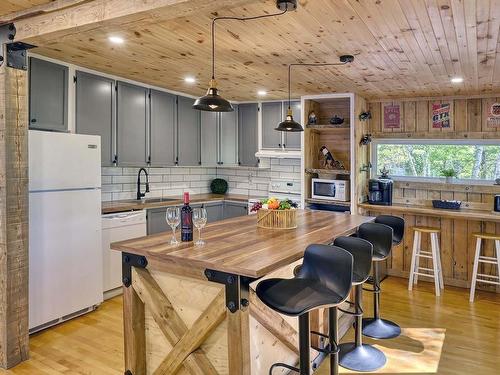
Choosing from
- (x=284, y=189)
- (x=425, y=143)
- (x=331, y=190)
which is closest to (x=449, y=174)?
(x=425, y=143)

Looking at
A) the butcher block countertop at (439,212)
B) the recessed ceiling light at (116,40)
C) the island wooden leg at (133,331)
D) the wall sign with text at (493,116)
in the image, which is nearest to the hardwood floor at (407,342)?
the island wooden leg at (133,331)

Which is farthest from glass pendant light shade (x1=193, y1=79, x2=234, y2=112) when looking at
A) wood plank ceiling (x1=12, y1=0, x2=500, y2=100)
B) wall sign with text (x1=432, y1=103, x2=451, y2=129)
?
wall sign with text (x1=432, y1=103, x2=451, y2=129)

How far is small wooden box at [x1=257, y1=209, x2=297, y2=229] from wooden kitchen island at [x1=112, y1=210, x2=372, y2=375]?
297 millimetres

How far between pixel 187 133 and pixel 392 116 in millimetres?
2742

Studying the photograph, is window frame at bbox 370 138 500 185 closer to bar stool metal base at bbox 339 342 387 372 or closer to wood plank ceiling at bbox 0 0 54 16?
bar stool metal base at bbox 339 342 387 372

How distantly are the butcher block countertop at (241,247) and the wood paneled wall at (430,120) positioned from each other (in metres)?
2.45

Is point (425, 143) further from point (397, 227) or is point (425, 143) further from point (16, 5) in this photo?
point (16, 5)

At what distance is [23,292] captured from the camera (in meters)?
2.77

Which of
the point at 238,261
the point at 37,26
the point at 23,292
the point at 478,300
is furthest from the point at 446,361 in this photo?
the point at 37,26

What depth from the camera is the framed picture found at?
16.6 ft

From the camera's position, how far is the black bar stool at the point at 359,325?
2.40 m

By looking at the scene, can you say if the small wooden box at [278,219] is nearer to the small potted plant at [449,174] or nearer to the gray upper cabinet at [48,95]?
the gray upper cabinet at [48,95]

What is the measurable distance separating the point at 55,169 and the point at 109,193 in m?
1.34

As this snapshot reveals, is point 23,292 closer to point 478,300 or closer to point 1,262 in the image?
point 1,262
